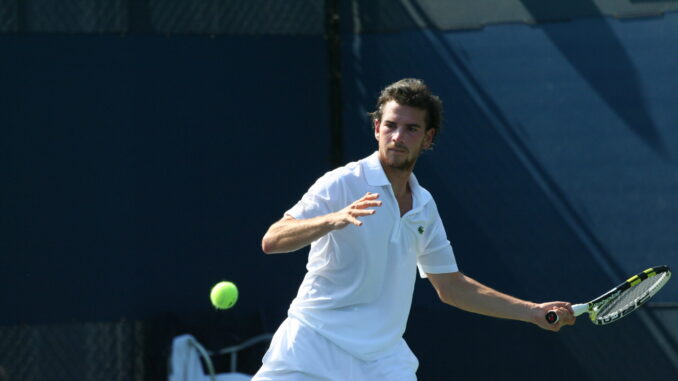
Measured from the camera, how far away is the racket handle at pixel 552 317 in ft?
11.6

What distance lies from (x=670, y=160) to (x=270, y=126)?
2116 millimetres

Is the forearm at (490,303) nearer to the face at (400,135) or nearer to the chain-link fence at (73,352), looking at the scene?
the face at (400,135)

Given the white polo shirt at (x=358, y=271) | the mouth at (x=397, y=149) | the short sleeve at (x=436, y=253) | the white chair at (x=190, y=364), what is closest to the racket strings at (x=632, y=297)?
the short sleeve at (x=436, y=253)

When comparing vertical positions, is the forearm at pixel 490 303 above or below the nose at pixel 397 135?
below

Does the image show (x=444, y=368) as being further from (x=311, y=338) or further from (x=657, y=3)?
(x=311, y=338)

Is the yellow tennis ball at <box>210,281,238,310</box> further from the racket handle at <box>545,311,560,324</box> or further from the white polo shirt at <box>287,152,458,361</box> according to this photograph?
the racket handle at <box>545,311,560,324</box>

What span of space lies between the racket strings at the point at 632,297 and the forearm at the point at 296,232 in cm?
126

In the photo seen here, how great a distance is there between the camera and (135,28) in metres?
5.77

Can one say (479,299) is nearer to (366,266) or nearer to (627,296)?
(366,266)

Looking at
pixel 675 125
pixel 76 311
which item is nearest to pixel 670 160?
pixel 675 125

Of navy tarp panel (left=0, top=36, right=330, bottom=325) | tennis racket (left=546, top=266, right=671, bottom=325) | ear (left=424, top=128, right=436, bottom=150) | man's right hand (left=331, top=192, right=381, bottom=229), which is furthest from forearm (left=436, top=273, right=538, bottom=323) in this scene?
navy tarp panel (left=0, top=36, right=330, bottom=325)

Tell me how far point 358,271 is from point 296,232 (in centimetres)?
35

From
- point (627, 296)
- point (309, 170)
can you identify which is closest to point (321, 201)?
point (627, 296)

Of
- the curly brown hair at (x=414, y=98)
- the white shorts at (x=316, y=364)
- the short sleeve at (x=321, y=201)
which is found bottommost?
the white shorts at (x=316, y=364)
